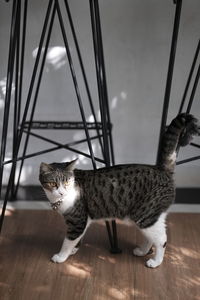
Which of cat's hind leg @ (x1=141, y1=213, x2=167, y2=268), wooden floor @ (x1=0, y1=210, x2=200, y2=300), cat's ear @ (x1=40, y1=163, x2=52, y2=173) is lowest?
wooden floor @ (x1=0, y1=210, x2=200, y2=300)

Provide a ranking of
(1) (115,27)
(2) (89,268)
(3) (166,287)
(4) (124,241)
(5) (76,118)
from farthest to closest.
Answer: (5) (76,118) < (1) (115,27) < (4) (124,241) < (2) (89,268) < (3) (166,287)

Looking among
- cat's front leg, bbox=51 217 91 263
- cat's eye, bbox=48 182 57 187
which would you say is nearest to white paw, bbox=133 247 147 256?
cat's front leg, bbox=51 217 91 263

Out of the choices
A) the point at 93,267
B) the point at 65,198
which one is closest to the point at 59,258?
the point at 93,267

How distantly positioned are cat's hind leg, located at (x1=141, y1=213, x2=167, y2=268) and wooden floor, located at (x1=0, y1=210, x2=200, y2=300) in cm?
3

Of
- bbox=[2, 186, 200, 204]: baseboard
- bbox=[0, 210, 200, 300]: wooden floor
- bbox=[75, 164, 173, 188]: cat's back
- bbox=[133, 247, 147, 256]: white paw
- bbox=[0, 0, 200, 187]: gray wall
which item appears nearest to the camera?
bbox=[0, 210, 200, 300]: wooden floor

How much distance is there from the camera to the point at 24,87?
97.6 inches

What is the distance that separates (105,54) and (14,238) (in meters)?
1.00

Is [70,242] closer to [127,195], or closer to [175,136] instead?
[127,195]

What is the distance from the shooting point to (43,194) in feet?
8.39

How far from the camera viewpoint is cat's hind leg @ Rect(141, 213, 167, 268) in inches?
74.5

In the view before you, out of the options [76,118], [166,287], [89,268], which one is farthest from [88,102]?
[166,287]

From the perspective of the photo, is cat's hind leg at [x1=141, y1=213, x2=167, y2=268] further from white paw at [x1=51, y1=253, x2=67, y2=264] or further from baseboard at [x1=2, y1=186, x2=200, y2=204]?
baseboard at [x1=2, y1=186, x2=200, y2=204]

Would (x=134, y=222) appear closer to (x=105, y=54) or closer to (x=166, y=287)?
(x=166, y=287)

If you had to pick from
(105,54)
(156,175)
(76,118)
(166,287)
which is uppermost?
(105,54)
